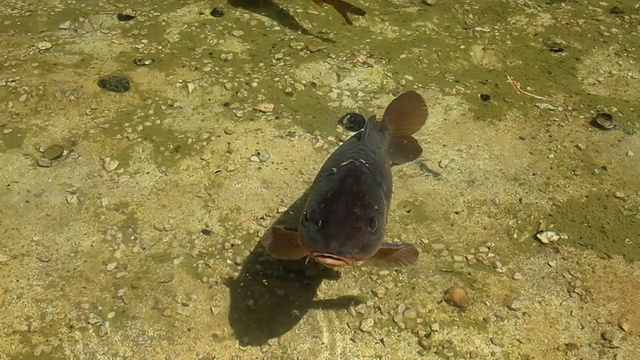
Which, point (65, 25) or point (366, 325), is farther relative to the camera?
point (65, 25)

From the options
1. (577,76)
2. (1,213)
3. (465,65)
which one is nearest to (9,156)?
(1,213)

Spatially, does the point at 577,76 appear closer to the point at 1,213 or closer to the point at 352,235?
the point at 352,235

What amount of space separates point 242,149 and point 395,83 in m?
1.59

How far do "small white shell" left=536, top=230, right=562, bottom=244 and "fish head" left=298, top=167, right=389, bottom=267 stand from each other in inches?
56.7

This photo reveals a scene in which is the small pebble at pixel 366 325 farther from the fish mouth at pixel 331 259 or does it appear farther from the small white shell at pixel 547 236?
the small white shell at pixel 547 236

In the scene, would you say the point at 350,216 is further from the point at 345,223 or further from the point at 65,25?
the point at 65,25

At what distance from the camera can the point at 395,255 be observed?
364cm

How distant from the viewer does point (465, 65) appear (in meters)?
5.87

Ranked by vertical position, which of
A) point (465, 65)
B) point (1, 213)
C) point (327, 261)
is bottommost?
point (1, 213)

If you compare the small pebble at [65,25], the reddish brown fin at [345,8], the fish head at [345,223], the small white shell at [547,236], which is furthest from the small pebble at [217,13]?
the small white shell at [547,236]

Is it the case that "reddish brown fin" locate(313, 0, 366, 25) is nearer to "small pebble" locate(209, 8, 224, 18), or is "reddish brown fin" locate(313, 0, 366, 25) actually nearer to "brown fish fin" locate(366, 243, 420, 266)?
"small pebble" locate(209, 8, 224, 18)

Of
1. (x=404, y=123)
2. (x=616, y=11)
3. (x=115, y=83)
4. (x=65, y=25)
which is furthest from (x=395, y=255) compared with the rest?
(x=616, y=11)

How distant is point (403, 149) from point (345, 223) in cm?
149

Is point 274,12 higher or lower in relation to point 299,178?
higher
